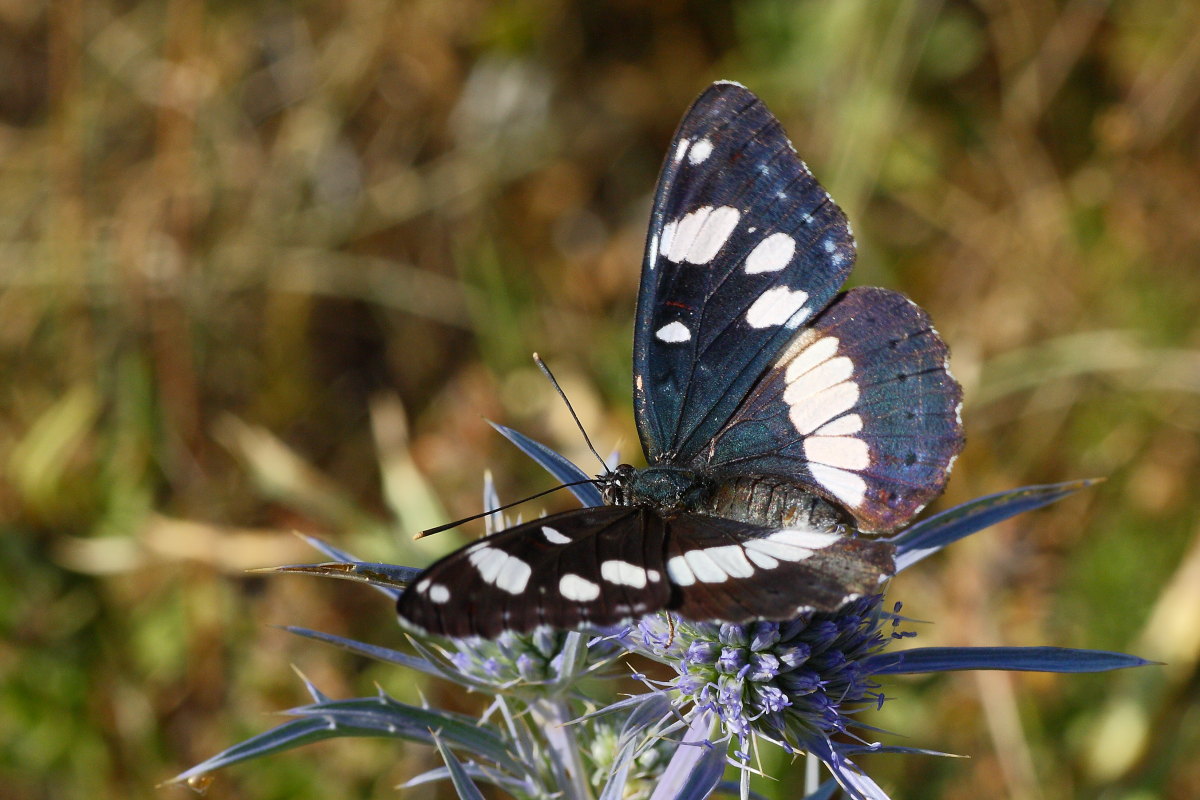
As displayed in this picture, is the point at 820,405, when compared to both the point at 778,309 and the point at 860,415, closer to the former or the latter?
the point at 860,415

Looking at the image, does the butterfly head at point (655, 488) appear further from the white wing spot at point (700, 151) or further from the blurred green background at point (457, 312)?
the blurred green background at point (457, 312)

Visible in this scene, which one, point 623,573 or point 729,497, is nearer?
point 623,573

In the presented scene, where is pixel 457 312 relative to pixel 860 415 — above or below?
above

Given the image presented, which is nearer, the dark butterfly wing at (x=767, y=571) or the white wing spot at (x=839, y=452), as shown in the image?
the dark butterfly wing at (x=767, y=571)

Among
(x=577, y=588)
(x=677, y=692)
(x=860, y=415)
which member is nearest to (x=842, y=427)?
(x=860, y=415)

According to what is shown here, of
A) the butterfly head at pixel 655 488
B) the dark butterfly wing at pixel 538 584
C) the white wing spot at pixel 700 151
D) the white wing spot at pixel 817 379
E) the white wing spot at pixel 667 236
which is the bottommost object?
the dark butterfly wing at pixel 538 584

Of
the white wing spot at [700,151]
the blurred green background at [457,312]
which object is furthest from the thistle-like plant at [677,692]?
the blurred green background at [457,312]

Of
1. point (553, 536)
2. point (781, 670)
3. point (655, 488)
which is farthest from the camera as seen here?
point (655, 488)
